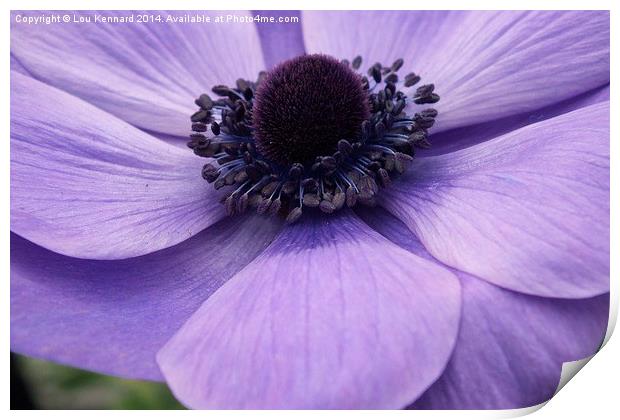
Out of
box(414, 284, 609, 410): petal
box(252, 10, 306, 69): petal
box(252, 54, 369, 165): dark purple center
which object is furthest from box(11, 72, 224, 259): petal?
box(414, 284, 609, 410): petal

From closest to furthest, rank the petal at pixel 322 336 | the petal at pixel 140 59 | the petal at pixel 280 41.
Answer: the petal at pixel 322 336 → the petal at pixel 140 59 → the petal at pixel 280 41

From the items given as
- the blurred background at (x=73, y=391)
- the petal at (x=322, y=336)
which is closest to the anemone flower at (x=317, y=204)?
the petal at (x=322, y=336)

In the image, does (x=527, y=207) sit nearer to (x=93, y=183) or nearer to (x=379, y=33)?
(x=379, y=33)

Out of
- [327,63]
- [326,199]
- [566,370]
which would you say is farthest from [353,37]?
[566,370]

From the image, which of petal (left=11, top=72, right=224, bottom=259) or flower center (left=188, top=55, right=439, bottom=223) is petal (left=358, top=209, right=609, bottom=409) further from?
petal (left=11, top=72, right=224, bottom=259)

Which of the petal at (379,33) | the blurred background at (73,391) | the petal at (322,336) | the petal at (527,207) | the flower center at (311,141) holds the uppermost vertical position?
the petal at (379,33)

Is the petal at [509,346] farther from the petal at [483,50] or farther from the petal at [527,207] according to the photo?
the petal at [483,50]
